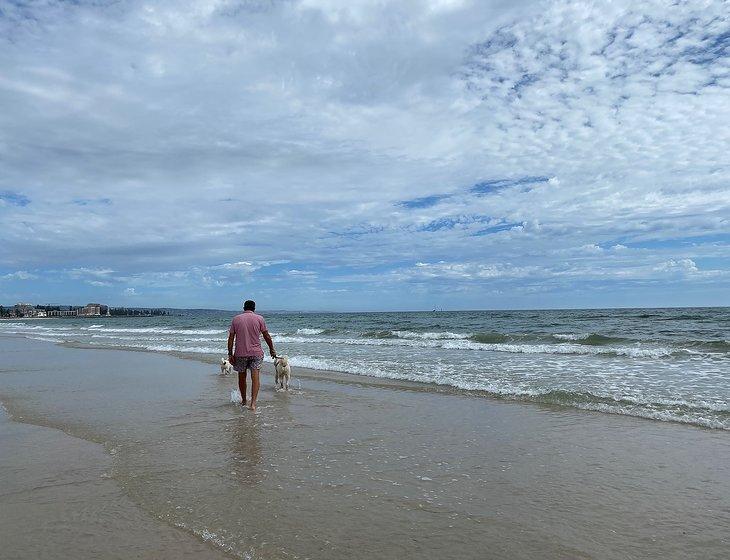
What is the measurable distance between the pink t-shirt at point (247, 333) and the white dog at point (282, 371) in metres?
2.08

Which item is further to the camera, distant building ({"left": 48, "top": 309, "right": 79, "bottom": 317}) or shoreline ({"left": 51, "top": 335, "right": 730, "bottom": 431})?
distant building ({"left": 48, "top": 309, "right": 79, "bottom": 317})

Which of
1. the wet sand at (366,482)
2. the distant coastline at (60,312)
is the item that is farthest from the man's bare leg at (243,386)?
the distant coastline at (60,312)

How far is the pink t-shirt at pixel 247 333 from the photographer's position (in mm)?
9867

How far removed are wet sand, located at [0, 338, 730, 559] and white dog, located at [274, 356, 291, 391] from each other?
2.22 metres

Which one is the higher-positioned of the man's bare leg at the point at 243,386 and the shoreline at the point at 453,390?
the man's bare leg at the point at 243,386

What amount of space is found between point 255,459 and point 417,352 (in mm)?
15622

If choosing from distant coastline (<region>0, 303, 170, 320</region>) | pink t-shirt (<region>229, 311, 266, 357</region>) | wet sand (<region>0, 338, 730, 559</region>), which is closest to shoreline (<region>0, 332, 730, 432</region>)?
wet sand (<region>0, 338, 730, 559</region>)

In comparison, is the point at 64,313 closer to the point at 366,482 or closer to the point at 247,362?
the point at 247,362

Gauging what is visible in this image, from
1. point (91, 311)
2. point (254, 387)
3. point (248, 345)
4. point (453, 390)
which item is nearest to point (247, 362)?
point (248, 345)

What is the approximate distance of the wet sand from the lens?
4.05 m

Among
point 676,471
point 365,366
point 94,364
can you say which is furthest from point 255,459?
point 94,364

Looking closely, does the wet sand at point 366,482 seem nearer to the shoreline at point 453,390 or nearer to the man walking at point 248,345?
the shoreline at point 453,390

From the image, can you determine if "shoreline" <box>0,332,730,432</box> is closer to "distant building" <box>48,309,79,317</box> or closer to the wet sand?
the wet sand

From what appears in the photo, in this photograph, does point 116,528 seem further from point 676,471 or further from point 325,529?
point 676,471
